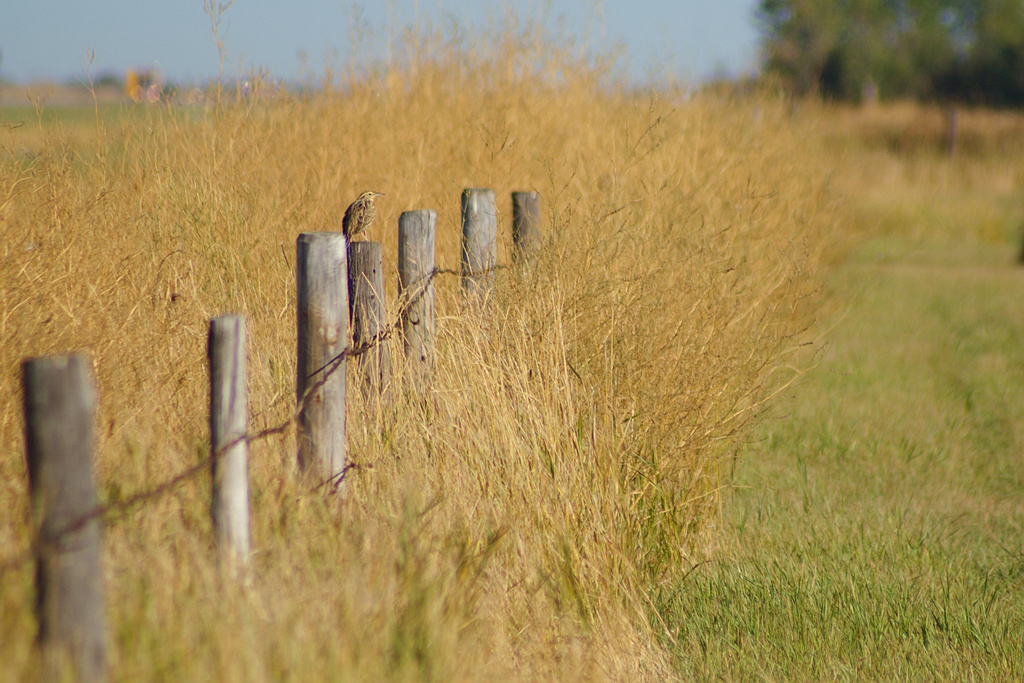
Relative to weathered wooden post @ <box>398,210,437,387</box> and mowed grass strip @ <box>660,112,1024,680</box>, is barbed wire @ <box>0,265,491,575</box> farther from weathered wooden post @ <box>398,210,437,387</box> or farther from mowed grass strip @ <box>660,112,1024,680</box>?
mowed grass strip @ <box>660,112,1024,680</box>

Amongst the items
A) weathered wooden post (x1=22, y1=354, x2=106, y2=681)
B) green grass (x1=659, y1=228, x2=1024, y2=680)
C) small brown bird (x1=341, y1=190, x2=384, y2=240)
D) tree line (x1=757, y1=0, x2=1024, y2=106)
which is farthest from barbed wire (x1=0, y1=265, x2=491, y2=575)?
tree line (x1=757, y1=0, x2=1024, y2=106)

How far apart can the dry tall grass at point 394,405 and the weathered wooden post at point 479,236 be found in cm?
19

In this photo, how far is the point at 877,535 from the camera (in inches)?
149

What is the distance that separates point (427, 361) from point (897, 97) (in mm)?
38681

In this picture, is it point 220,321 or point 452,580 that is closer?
point 220,321

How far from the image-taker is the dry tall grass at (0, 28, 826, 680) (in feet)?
6.26

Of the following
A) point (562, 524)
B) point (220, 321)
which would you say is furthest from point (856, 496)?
point (220, 321)

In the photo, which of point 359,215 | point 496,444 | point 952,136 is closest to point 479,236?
point 359,215

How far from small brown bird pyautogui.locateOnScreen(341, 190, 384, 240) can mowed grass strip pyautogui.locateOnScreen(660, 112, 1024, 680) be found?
2.01 meters

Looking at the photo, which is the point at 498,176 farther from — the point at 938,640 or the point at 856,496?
the point at 938,640

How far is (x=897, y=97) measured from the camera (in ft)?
121

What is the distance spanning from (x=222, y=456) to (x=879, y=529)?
2980mm

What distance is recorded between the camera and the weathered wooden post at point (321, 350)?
101 inches

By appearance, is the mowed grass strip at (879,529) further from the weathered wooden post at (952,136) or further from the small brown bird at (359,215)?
the weathered wooden post at (952,136)
